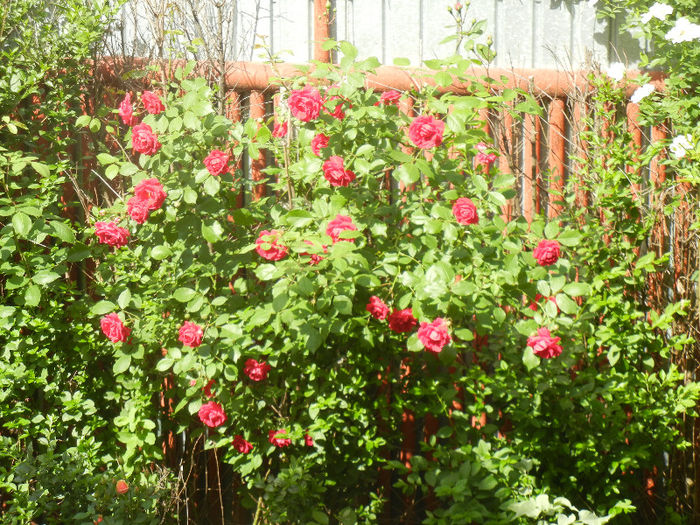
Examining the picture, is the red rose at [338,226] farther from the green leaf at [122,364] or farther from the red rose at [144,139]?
the green leaf at [122,364]

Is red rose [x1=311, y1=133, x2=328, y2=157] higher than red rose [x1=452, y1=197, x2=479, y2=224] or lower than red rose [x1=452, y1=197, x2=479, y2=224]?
higher

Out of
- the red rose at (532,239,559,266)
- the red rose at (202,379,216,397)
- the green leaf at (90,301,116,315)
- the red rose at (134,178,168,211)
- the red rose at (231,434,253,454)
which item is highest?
the red rose at (134,178,168,211)

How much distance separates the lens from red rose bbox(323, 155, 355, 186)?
8.39ft

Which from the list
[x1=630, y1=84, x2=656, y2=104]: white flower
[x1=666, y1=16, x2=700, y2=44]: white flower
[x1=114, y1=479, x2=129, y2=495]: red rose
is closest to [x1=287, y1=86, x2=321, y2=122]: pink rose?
[x1=114, y1=479, x2=129, y2=495]: red rose

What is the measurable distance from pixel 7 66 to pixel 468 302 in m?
2.13

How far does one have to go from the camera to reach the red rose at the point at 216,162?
262 cm

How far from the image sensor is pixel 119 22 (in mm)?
3691

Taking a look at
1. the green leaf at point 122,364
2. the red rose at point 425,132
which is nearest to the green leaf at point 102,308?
the green leaf at point 122,364

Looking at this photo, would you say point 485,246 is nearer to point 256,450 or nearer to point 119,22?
point 256,450

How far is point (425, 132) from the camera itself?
8.29ft

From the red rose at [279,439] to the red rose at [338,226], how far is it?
2.63 ft

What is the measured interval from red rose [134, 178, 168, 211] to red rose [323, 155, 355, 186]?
1.77 feet

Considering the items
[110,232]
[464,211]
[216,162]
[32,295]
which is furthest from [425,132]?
[32,295]

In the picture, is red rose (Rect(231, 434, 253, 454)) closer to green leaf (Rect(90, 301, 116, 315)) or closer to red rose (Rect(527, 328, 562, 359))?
green leaf (Rect(90, 301, 116, 315))
